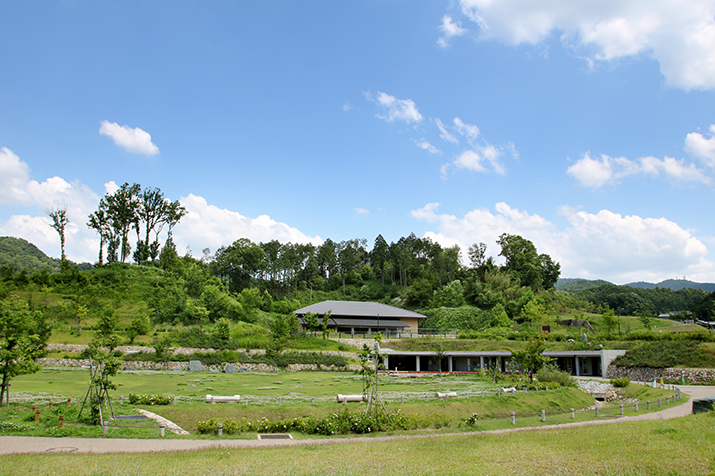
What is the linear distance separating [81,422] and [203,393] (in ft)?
27.1

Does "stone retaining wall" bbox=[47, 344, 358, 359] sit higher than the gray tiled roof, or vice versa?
the gray tiled roof

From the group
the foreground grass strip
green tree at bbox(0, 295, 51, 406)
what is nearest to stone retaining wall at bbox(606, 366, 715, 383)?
the foreground grass strip

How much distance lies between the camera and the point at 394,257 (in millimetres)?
91188

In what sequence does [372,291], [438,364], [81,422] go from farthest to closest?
1. [372,291]
2. [438,364]
3. [81,422]

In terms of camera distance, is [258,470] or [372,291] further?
[372,291]

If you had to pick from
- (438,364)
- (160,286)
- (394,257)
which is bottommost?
(438,364)

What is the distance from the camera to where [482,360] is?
43781 mm

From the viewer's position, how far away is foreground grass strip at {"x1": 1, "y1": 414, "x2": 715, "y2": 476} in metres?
9.00

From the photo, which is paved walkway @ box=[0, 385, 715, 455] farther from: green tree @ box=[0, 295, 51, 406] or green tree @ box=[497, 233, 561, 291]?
green tree @ box=[497, 233, 561, 291]

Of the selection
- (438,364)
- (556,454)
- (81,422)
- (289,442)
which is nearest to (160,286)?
(438,364)

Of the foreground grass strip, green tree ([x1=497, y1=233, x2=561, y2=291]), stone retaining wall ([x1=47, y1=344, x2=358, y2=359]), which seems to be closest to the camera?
the foreground grass strip

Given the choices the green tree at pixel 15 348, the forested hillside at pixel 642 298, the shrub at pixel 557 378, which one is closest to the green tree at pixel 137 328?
the green tree at pixel 15 348

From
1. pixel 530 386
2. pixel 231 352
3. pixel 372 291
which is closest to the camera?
pixel 530 386

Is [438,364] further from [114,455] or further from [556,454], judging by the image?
[114,455]
